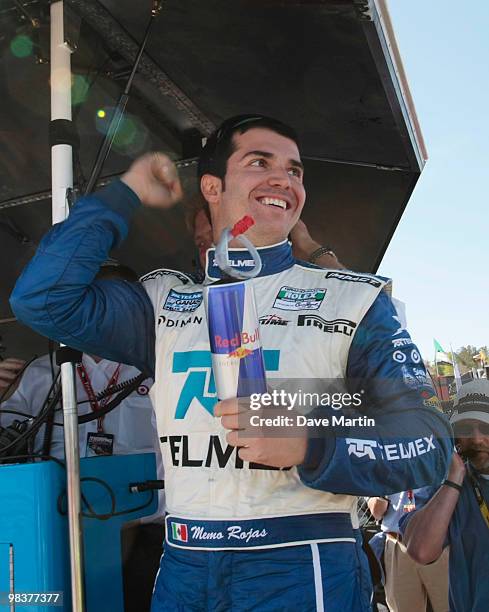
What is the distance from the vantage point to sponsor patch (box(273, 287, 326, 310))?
5.73 feet

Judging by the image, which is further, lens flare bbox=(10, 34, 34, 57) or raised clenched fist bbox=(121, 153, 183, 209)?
lens flare bbox=(10, 34, 34, 57)

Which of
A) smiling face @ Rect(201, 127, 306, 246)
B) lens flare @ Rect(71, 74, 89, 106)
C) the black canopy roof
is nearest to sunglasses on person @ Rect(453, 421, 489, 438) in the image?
the black canopy roof

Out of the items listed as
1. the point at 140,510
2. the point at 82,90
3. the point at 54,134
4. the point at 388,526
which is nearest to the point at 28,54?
the point at 82,90

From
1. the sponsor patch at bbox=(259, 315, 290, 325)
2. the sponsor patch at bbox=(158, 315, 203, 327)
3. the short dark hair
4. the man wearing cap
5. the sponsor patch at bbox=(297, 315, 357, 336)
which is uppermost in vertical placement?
the short dark hair

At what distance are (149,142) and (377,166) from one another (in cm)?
99

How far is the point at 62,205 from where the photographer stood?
1.96 metres

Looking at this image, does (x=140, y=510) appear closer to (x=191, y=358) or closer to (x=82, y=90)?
(x=191, y=358)

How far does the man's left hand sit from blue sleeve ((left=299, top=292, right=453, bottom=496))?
0.15 ft

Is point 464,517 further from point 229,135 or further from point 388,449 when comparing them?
point 229,135

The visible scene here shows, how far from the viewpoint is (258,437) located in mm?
1361

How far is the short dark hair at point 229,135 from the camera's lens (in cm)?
209

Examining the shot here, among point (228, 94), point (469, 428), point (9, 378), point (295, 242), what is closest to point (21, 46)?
point (228, 94)

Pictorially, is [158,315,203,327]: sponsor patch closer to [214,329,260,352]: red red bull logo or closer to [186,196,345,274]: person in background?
[214,329,260,352]: red red bull logo

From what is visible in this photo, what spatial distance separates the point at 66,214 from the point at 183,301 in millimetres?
435
